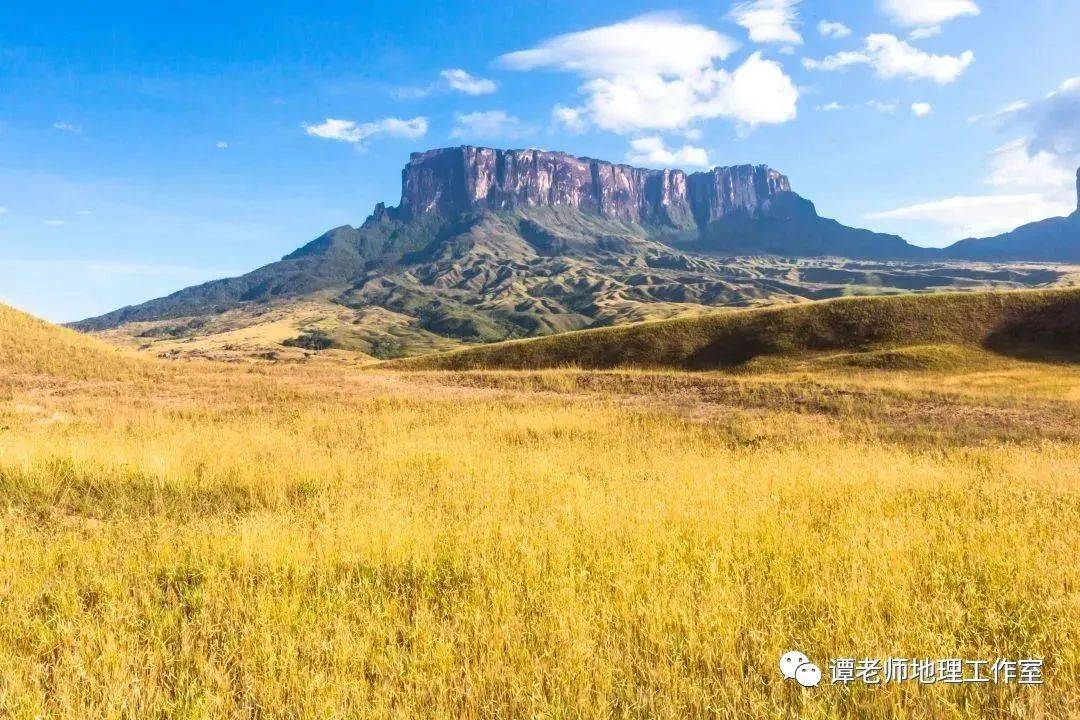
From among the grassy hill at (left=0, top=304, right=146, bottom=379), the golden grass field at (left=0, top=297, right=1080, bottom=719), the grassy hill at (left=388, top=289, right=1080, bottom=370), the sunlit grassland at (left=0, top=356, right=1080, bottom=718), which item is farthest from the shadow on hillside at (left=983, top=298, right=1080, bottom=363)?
the grassy hill at (left=0, top=304, right=146, bottom=379)

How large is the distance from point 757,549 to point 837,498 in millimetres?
2838

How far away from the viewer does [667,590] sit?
180 inches

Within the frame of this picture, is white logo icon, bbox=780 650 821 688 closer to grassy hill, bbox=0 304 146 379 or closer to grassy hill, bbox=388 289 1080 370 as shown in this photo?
grassy hill, bbox=0 304 146 379

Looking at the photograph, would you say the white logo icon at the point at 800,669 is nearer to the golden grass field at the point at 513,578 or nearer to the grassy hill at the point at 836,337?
the golden grass field at the point at 513,578

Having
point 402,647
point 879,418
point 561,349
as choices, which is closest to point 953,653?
point 402,647

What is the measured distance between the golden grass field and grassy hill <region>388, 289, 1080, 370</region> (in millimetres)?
30459

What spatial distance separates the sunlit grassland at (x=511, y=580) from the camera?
345cm

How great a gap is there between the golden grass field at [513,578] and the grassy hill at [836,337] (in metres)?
30.5

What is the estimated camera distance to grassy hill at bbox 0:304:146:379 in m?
26.4

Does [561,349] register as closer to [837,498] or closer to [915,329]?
[915,329]

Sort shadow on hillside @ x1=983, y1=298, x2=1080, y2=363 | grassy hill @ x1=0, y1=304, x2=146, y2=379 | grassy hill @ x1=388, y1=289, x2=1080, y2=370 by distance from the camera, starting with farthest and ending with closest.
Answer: grassy hill @ x1=388, y1=289, x2=1080, y2=370
shadow on hillside @ x1=983, y1=298, x2=1080, y2=363
grassy hill @ x1=0, y1=304, x2=146, y2=379

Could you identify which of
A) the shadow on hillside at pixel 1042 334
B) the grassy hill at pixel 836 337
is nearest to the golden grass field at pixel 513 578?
the grassy hill at pixel 836 337

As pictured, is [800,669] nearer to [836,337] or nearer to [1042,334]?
[836,337]

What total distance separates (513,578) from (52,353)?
35.3 meters
